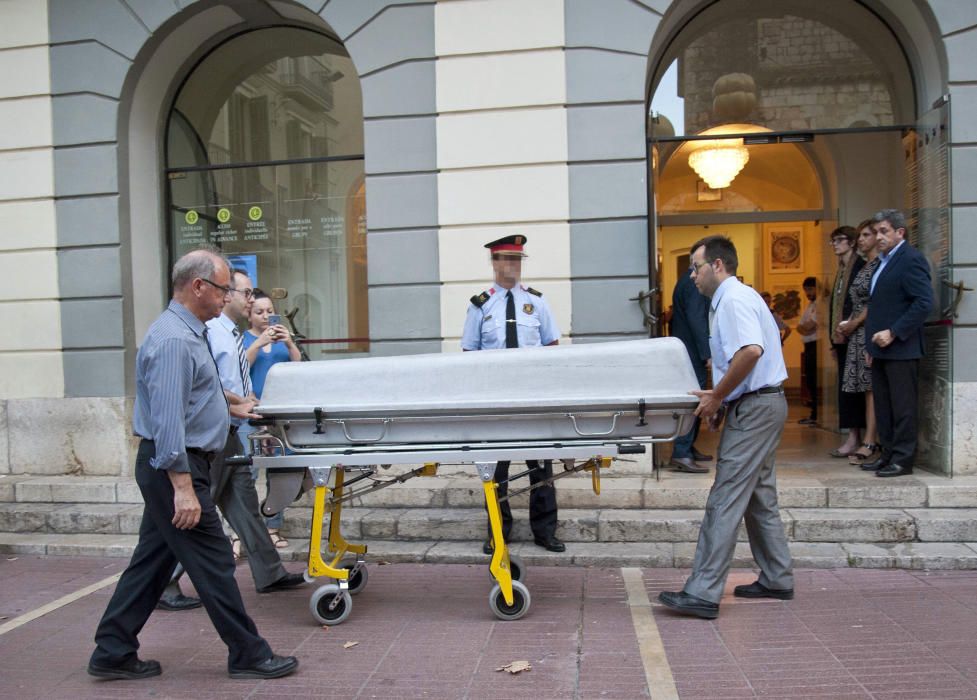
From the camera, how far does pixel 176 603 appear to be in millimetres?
5336

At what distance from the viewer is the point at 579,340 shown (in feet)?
24.4

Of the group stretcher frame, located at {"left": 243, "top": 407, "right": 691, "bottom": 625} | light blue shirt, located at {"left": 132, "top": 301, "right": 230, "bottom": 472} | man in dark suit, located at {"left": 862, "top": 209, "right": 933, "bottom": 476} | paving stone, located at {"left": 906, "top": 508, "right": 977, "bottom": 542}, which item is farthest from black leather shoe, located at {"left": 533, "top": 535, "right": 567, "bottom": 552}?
man in dark suit, located at {"left": 862, "top": 209, "right": 933, "bottom": 476}

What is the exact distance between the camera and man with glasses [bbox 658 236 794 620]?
4770 mm

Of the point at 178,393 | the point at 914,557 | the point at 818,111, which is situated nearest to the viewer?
the point at 178,393

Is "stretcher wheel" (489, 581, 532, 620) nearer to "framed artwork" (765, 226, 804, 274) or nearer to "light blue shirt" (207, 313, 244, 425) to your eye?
"light blue shirt" (207, 313, 244, 425)

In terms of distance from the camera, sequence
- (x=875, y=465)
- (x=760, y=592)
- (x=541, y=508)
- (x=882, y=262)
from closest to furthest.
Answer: (x=760, y=592)
(x=541, y=508)
(x=882, y=262)
(x=875, y=465)

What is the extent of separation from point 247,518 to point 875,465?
4983mm

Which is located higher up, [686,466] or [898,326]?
[898,326]

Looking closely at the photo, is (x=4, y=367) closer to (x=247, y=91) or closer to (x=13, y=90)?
(x=13, y=90)

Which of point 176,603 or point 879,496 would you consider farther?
point 879,496

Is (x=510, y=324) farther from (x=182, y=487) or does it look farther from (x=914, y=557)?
(x=914, y=557)

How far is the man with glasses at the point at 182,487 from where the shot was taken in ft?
13.0

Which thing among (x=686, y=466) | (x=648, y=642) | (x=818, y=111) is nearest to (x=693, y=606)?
(x=648, y=642)

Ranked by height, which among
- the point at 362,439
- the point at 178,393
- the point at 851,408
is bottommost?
the point at 851,408
